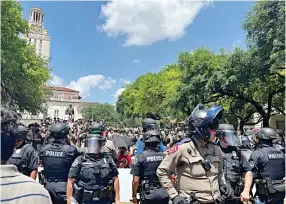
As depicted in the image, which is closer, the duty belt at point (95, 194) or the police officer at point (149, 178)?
the duty belt at point (95, 194)

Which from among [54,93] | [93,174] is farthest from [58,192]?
[54,93]

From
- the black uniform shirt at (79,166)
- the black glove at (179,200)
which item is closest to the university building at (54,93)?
the black uniform shirt at (79,166)

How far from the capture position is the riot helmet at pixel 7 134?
1.56 metres

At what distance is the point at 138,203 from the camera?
545 centimetres

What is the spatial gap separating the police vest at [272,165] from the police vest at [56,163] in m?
3.06

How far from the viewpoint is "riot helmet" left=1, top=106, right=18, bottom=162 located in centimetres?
156

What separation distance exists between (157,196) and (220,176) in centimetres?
160

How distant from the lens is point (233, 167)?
16.6 feet

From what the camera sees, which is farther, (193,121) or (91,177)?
(91,177)

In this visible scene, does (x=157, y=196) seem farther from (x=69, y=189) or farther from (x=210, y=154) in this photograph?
(x=210, y=154)

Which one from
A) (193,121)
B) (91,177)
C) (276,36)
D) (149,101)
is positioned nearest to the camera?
(193,121)

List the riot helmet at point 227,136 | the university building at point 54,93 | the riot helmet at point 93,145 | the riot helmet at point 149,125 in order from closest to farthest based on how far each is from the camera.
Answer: the riot helmet at point 93,145 → the riot helmet at point 227,136 → the riot helmet at point 149,125 → the university building at point 54,93

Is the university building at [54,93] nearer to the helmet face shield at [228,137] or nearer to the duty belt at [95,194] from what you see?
the helmet face shield at [228,137]

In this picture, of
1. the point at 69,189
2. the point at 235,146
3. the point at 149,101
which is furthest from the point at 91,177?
the point at 149,101
